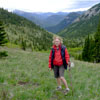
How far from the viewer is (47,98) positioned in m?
5.92

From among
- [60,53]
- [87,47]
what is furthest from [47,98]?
[87,47]

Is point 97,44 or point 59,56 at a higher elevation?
point 59,56

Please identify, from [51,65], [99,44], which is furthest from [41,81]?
[99,44]

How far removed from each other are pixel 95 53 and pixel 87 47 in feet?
36.0

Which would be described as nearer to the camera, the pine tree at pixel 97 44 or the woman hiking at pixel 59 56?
the woman hiking at pixel 59 56

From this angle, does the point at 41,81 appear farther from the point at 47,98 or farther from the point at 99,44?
the point at 99,44

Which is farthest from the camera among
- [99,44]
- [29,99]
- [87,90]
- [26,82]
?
[99,44]

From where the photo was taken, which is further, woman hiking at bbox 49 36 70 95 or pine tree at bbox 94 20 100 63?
pine tree at bbox 94 20 100 63

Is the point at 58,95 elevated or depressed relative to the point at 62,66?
depressed

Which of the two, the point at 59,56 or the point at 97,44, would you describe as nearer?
the point at 59,56

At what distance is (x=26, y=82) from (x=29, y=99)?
8.74ft

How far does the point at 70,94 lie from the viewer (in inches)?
259

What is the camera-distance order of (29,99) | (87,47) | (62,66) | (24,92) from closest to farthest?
(29,99), (24,92), (62,66), (87,47)

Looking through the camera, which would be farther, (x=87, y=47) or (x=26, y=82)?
(x=87, y=47)
